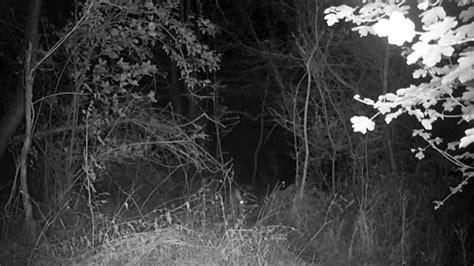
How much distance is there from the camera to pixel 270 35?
13.1m

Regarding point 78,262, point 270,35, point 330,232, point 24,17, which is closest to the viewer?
point 78,262

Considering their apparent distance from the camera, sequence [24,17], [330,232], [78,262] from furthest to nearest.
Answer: [24,17]
[330,232]
[78,262]

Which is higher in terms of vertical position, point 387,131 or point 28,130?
point 28,130

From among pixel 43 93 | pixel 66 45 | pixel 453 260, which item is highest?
pixel 66 45

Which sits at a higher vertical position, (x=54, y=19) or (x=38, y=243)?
(x=54, y=19)

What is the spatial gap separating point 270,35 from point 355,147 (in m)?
3.42

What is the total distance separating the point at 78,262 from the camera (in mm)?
6996

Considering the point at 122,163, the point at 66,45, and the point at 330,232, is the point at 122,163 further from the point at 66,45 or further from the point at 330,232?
the point at 330,232

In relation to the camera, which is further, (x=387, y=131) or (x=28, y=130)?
(x=387, y=131)

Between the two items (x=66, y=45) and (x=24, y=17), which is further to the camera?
(x=24, y=17)

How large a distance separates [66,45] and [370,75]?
206 inches

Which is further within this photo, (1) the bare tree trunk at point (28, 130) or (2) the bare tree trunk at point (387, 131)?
(2) the bare tree trunk at point (387, 131)

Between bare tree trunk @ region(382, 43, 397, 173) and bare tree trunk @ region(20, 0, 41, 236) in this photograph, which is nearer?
Answer: bare tree trunk @ region(20, 0, 41, 236)

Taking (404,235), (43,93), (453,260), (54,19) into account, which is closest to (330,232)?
(404,235)
